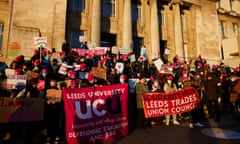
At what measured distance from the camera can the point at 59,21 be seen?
18.0m

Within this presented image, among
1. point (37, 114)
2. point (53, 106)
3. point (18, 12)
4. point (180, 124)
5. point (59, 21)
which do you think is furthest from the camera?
point (59, 21)

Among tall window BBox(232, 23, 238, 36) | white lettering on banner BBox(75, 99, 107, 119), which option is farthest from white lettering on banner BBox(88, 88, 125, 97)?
tall window BBox(232, 23, 238, 36)

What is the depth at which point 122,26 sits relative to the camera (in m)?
21.8

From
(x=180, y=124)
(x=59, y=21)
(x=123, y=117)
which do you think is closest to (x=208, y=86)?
(x=180, y=124)

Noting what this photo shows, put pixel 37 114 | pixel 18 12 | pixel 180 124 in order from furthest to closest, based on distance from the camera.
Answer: pixel 18 12 < pixel 180 124 < pixel 37 114

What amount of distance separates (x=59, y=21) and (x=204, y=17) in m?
20.3

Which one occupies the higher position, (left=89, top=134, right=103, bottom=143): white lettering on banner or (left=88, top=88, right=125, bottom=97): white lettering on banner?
(left=88, top=88, right=125, bottom=97): white lettering on banner

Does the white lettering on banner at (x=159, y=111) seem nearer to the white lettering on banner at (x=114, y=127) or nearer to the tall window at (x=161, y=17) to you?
the white lettering on banner at (x=114, y=127)

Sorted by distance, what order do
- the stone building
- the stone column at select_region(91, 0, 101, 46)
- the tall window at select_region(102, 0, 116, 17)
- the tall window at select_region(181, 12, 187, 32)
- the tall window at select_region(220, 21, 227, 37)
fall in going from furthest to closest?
the tall window at select_region(220, 21, 227, 37) < the tall window at select_region(181, 12, 187, 32) < the tall window at select_region(102, 0, 116, 17) < the stone column at select_region(91, 0, 101, 46) < the stone building

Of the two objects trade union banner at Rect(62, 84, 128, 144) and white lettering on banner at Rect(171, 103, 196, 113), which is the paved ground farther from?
white lettering on banner at Rect(171, 103, 196, 113)

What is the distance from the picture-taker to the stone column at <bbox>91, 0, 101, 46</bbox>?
19039mm

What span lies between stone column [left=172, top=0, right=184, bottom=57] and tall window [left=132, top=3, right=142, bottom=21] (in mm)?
4674

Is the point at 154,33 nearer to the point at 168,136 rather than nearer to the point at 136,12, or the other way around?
the point at 136,12

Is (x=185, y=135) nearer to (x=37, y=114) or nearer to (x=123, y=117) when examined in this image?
(x=123, y=117)
